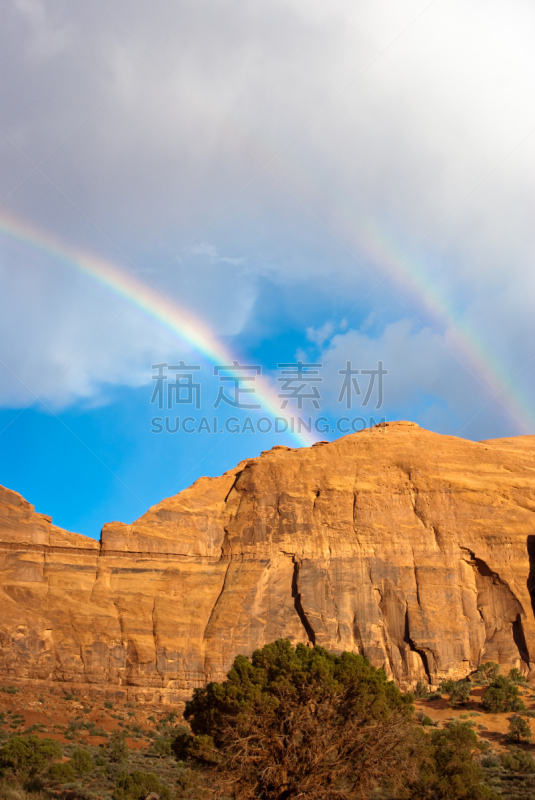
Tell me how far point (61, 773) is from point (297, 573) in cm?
3233

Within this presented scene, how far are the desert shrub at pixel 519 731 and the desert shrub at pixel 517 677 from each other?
10.2m

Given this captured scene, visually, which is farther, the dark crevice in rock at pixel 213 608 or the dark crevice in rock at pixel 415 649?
the dark crevice in rock at pixel 213 608

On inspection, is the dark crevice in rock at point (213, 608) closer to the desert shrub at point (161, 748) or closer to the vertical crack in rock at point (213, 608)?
the vertical crack in rock at point (213, 608)

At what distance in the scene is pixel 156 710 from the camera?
185 feet

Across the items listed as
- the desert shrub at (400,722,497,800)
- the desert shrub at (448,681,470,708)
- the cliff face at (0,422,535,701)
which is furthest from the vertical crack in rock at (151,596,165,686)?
the desert shrub at (400,722,497,800)

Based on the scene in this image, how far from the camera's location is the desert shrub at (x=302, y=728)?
2558 cm

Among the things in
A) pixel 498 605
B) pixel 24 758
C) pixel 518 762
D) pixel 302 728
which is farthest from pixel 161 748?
pixel 498 605

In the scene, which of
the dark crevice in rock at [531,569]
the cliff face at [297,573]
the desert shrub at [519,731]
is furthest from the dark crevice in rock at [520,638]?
→ the desert shrub at [519,731]

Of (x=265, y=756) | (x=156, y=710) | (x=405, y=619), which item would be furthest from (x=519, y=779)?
(x=156, y=710)

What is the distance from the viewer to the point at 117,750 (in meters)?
42.3

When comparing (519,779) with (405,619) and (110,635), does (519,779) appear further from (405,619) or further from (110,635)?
(110,635)

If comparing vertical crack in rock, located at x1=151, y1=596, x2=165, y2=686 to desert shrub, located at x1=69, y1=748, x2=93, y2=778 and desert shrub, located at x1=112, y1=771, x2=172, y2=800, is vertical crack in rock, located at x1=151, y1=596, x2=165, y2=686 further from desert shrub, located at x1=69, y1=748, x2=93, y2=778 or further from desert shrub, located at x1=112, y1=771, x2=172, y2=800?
desert shrub, located at x1=112, y1=771, x2=172, y2=800

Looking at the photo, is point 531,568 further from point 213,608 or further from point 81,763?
point 81,763

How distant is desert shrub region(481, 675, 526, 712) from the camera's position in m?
48.7
